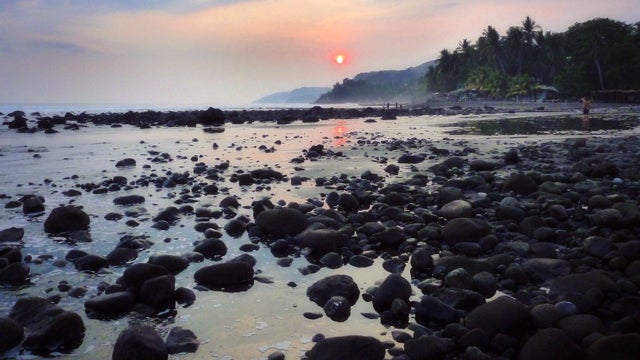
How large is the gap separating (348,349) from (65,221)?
7.16 metres

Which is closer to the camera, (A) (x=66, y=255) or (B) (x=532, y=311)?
(B) (x=532, y=311)

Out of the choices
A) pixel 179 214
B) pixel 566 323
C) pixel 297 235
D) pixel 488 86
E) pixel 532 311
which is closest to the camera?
pixel 566 323

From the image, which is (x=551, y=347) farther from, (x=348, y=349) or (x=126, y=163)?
(x=126, y=163)

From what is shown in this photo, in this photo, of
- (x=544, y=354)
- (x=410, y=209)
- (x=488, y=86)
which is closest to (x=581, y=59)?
(x=488, y=86)

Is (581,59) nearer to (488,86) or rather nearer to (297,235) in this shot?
(488,86)

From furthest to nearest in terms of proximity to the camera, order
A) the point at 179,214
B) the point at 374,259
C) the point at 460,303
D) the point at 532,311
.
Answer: the point at 179,214
the point at 374,259
the point at 460,303
the point at 532,311

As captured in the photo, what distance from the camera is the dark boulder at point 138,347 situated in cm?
427

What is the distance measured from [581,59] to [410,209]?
290 feet

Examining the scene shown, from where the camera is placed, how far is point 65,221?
9062 mm

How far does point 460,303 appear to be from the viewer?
5.28m

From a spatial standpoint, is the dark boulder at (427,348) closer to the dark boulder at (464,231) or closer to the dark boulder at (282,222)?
the dark boulder at (464,231)

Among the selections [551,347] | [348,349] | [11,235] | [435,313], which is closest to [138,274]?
[348,349]

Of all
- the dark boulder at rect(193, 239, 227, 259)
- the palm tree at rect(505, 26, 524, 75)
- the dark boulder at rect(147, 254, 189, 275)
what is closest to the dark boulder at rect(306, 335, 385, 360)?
the dark boulder at rect(147, 254, 189, 275)

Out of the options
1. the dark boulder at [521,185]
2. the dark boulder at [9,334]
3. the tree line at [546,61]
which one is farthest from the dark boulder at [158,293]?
the tree line at [546,61]
